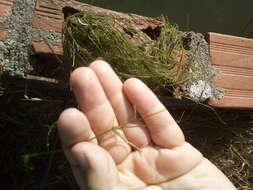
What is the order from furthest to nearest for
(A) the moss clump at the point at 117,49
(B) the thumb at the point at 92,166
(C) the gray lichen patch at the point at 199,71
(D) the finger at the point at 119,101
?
(C) the gray lichen patch at the point at 199,71 < (A) the moss clump at the point at 117,49 < (D) the finger at the point at 119,101 < (B) the thumb at the point at 92,166

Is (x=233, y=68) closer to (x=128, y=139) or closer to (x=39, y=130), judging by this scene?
(x=128, y=139)

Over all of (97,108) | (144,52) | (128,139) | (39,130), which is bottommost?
(39,130)

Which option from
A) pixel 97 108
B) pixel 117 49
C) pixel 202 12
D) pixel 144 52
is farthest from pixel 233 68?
pixel 97 108

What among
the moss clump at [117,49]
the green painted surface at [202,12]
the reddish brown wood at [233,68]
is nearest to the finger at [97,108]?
the moss clump at [117,49]

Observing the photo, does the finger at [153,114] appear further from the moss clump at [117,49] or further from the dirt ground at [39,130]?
the dirt ground at [39,130]

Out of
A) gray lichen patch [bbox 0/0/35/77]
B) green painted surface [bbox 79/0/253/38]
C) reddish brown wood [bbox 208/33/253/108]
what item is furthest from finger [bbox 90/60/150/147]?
green painted surface [bbox 79/0/253/38]

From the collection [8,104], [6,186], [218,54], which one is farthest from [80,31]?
[6,186]
